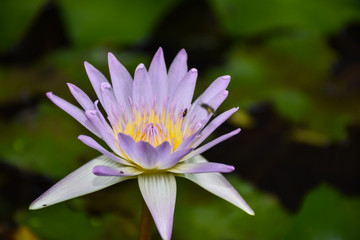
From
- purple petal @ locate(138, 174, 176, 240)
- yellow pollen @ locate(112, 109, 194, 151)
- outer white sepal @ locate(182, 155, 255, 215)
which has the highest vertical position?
yellow pollen @ locate(112, 109, 194, 151)

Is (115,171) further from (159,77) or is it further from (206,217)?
(206,217)

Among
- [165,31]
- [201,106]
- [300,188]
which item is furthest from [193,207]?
[165,31]

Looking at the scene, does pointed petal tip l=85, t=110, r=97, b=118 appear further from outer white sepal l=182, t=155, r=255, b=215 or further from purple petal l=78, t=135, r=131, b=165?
outer white sepal l=182, t=155, r=255, b=215

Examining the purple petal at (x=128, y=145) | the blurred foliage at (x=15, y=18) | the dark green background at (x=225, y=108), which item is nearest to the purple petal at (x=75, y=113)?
the purple petal at (x=128, y=145)

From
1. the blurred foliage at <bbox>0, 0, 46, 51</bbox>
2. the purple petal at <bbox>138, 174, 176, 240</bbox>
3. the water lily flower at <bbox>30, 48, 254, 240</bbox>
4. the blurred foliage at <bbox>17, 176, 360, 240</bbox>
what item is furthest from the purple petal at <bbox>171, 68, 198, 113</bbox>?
the blurred foliage at <bbox>0, 0, 46, 51</bbox>

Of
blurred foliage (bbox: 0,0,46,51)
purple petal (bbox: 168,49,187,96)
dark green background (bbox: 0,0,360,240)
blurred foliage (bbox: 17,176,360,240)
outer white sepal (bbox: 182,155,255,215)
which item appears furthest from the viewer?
blurred foliage (bbox: 0,0,46,51)

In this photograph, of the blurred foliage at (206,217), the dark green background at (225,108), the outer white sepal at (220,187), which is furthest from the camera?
the dark green background at (225,108)

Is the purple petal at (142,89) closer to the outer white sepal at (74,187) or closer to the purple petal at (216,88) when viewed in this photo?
the purple petal at (216,88)
